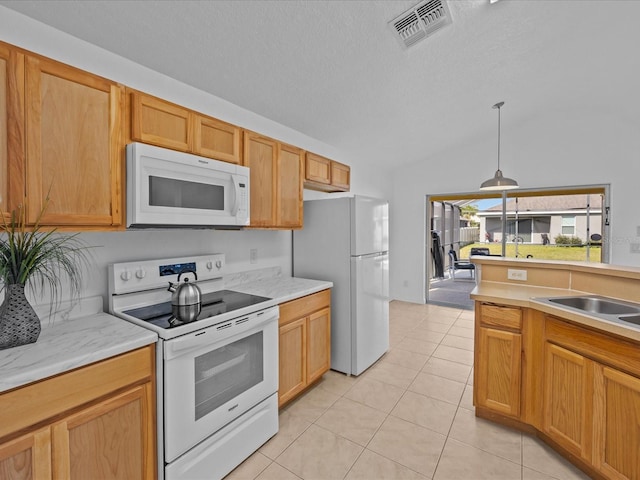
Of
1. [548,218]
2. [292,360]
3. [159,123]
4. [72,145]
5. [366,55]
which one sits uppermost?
[366,55]

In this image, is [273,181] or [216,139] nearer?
[216,139]

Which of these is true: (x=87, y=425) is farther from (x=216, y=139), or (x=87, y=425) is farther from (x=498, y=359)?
(x=498, y=359)

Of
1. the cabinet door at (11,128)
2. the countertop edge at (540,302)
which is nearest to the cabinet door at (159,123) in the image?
the cabinet door at (11,128)

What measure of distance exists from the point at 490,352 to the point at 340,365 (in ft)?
4.33

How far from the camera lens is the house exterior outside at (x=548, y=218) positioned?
4.28 meters

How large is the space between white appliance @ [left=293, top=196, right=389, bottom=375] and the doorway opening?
2.72 m

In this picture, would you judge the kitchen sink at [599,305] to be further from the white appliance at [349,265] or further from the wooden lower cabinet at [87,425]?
the wooden lower cabinet at [87,425]

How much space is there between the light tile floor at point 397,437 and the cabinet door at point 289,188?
58.6 inches

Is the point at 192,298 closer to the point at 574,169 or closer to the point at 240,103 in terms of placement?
the point at 240,103

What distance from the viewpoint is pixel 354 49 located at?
223 cm

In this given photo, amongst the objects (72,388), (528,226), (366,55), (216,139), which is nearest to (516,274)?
(366,55)

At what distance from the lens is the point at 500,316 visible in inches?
80.3

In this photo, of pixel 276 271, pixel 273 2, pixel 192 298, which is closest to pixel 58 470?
pixel 192 298

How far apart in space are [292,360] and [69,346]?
1.41 meters
